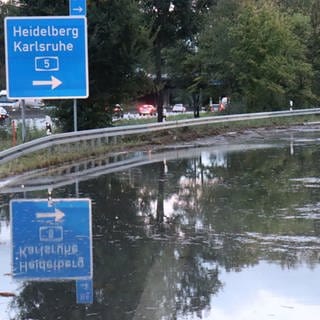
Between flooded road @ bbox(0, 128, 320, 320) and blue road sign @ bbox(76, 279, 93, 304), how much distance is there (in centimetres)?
7

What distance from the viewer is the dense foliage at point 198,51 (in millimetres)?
27047

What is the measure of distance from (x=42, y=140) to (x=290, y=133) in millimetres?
16081

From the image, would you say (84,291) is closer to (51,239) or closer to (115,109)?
(51,239)

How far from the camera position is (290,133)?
112 feet

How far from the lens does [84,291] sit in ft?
24.8

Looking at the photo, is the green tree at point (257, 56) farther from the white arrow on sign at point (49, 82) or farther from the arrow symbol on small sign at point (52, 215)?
the arrow symbol on small sign at point (52, 215)

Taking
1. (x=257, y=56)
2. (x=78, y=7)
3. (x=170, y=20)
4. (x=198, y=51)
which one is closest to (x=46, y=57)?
(x=78, y=7)

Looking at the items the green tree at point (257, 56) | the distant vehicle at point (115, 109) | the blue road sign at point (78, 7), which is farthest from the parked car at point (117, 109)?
the green tree at point (257, 56)

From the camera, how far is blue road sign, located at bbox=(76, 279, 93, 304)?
23.6ft

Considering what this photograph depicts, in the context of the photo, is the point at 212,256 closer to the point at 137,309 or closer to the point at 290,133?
the point at 137,309

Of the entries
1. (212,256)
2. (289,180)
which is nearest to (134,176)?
(289,180)

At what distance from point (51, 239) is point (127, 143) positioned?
668 inches

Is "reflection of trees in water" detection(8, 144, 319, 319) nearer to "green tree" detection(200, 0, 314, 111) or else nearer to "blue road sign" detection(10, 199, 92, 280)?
"blue road sign" detection(10, 199, 92, 280)

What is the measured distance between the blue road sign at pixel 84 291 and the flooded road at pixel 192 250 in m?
0.07
